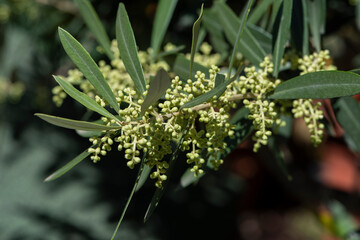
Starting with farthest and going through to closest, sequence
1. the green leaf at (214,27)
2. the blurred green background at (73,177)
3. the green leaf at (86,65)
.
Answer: the blurred green background at (73,177)
the green leaf at (214,27)
the green leaf at (86,65)

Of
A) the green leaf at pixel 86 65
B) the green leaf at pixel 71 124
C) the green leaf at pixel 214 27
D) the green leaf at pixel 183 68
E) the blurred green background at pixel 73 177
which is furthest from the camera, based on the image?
the blurred green background at pixel 73 177

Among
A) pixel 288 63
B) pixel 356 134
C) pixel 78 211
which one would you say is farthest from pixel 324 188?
pixel 78 211

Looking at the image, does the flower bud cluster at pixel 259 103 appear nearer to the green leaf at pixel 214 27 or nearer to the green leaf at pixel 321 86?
the green leaf at pixel 321 86

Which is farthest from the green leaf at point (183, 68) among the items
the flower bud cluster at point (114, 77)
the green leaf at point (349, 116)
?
the green leaf at point (349, 116)

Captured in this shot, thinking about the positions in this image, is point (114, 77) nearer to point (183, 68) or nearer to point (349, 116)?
point (183, 68)

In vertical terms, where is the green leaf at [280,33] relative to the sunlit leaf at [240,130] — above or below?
above

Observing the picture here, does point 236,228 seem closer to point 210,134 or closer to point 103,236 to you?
point 103,236

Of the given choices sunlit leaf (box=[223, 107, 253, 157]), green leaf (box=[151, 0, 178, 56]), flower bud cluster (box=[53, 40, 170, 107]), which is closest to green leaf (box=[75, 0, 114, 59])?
flower bud cluster (box=[53, 40, 170, 107])

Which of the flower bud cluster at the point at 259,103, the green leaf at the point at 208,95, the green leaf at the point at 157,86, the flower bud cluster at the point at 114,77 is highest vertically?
the flower bud cluster at the point at 114,77

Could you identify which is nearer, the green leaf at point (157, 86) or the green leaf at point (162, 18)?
the green leaf at point (157, 86)
